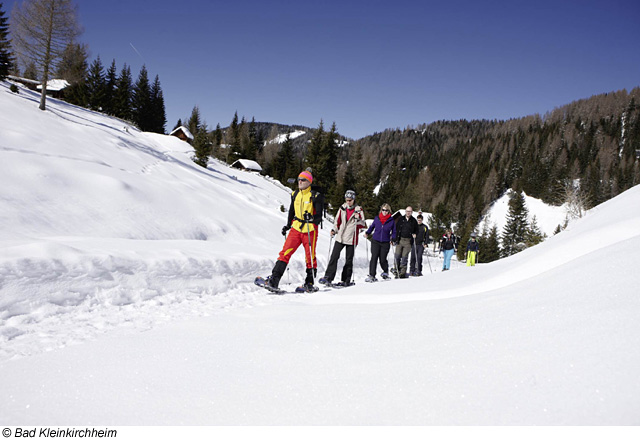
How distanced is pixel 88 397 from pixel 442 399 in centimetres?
207

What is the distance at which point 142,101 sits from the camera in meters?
63.1

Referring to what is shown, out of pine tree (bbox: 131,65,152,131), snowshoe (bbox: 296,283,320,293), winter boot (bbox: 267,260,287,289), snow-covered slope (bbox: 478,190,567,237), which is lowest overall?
snowshoe (bbox: 296,283,320,293)

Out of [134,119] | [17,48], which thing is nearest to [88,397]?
[17,48]

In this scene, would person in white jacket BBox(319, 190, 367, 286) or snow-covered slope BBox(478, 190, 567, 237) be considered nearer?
person in white jacket BBox(319, 190, 367, 286)

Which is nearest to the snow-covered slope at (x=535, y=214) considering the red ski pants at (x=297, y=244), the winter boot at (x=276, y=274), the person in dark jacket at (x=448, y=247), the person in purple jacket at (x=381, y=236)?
the person in dark jacket at (x=448, y=247)

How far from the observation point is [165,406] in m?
1.77

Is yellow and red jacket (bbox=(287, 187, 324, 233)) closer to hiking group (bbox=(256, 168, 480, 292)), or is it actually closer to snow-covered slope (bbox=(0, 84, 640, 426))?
hiking group (bbox=(256, 168, 480, 292))

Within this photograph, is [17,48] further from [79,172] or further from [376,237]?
[376,237]

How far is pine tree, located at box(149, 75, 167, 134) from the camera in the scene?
6700 centimetres

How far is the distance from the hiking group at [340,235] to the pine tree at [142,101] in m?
67.9

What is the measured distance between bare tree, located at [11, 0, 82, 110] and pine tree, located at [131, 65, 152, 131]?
4211cm

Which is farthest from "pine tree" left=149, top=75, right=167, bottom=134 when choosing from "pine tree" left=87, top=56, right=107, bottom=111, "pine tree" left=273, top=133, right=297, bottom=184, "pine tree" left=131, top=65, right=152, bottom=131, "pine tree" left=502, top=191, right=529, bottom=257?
"pine tree" left=502, top=191, right=529, bottom=257

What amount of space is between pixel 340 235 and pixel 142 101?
233 ft

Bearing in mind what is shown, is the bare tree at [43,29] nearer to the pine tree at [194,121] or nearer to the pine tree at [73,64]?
the pine tree at [73,64]
